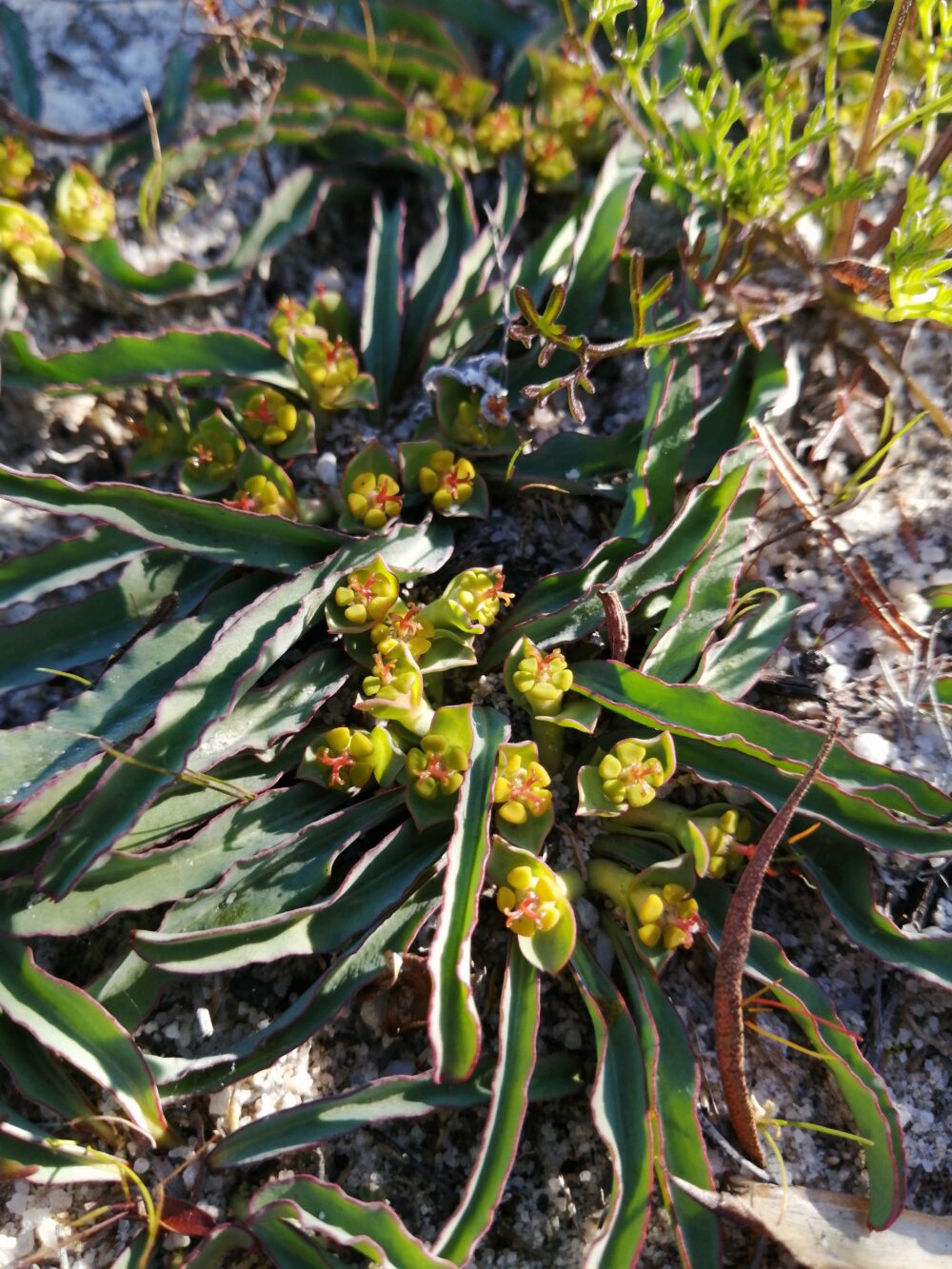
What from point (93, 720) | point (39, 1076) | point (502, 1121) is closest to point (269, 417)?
point (93, 720)

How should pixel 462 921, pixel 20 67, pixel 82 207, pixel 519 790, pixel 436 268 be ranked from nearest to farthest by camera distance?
1. pixel 462 921
2. pixel 519 790
3. pixel 82 207
4. pixel 436 268
5. pixel 20 67

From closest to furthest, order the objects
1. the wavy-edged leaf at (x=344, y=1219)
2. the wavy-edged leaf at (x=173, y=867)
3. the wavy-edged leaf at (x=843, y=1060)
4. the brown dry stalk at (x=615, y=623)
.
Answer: the wavy-edged leaf at (x=344, y=1219)
the wavy-edged leaf at (x=843, y=1060)
the wavy-edged leaf at (x=173, y=867)
the brown dry stalk at (x=615, y=623)

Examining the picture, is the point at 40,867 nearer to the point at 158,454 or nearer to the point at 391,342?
the point at 158,454

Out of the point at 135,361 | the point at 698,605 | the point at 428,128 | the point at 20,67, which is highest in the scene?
the point at 20,67

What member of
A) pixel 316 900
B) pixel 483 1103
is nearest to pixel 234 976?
pixel 316 900

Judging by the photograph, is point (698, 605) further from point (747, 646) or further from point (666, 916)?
point (666, 916)

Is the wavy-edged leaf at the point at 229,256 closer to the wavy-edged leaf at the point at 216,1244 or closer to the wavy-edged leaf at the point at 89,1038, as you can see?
the wavy-edged leaf at the point at 89,1038

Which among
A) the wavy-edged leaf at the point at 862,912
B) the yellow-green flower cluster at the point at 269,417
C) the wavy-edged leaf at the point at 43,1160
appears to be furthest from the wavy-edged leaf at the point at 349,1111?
the yellow-green flower cluster at the point at 269,417
